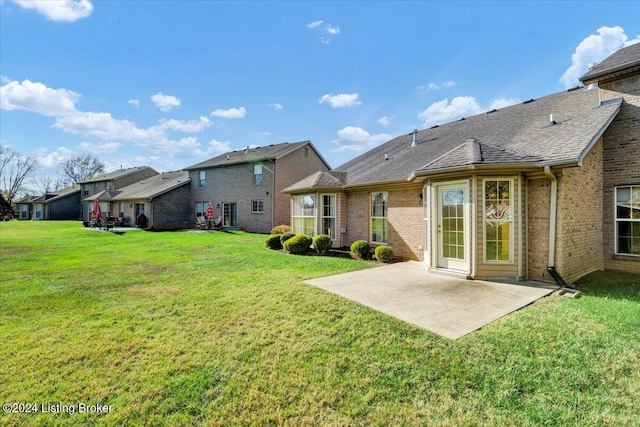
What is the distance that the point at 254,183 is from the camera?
22.7 m

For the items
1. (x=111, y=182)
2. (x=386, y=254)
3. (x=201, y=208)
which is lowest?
(x=386, y=254)

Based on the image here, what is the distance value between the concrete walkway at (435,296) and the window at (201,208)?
832 inches

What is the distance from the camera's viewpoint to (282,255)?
11.4m

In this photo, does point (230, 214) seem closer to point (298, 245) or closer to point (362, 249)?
point (298, 245)

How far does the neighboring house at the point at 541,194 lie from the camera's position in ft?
22.2

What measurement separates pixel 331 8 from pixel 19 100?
38.0 m

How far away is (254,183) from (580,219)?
19.5 meters

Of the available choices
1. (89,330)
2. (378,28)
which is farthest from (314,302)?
(378,28)

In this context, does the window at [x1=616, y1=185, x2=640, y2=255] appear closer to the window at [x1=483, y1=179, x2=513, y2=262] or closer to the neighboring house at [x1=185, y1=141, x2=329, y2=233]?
the window at [x1=483, y1=179, x2=513, y2=262]

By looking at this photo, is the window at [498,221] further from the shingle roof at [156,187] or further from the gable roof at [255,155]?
the shingle roof at [156,187]

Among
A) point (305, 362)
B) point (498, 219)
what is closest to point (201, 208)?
point (498, 219)

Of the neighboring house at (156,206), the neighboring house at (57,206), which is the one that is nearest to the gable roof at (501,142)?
the neighboring house at (156,206)

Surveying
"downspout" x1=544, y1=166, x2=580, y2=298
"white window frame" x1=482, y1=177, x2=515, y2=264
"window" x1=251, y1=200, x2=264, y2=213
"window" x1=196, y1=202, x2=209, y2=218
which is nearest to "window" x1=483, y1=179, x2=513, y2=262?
"white window frame" x1=482, y1=177, x2=515, y2=264

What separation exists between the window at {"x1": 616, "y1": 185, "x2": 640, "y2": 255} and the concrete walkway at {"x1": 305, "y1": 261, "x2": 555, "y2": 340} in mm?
4077
